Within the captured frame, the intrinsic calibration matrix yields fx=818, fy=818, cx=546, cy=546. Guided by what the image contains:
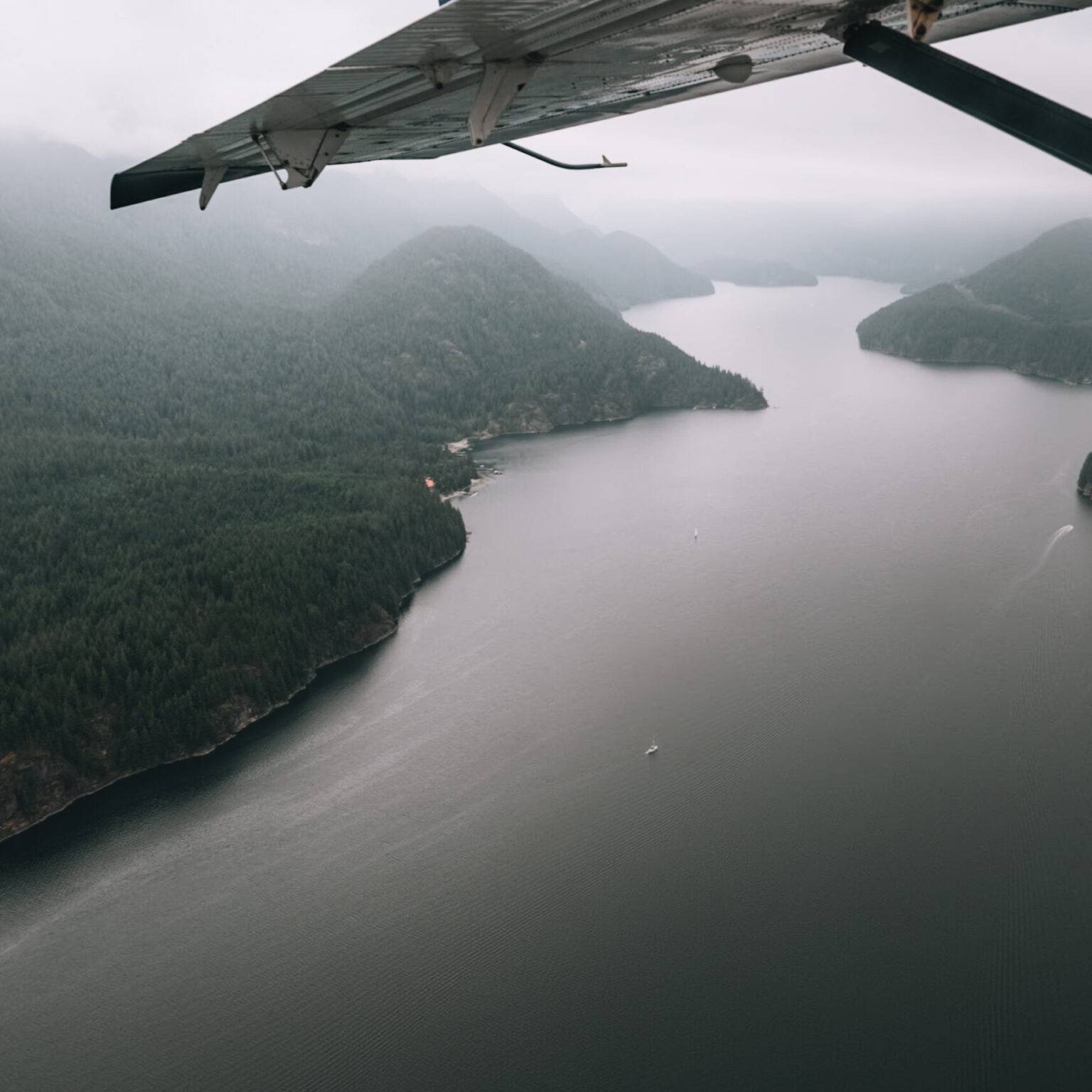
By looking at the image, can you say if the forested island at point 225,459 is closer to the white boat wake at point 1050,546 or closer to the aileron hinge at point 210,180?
the aileron hinge at point 210,180

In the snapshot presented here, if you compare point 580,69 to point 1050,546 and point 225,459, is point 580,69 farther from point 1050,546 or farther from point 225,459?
point 225,459

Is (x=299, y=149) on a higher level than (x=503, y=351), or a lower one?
higher

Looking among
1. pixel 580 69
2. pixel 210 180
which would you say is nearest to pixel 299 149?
pixel 210 180

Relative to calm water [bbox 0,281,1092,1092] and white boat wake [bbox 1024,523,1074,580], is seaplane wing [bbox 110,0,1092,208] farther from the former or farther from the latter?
white boat wake [bbox 1024,523,1074,580]

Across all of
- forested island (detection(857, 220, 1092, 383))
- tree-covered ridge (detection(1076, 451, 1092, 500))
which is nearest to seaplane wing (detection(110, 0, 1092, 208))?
tree-covered ridge (detection(1076, 451, 1092, 500))

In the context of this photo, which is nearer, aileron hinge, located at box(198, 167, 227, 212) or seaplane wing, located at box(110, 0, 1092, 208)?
seaplane wing, located at box(110, 0, 1092, 208)

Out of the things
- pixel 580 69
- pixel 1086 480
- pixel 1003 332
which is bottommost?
pixel 1003 332

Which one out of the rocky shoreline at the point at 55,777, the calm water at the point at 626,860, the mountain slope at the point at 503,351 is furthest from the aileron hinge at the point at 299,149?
the mountain slope at the point at 503,351
